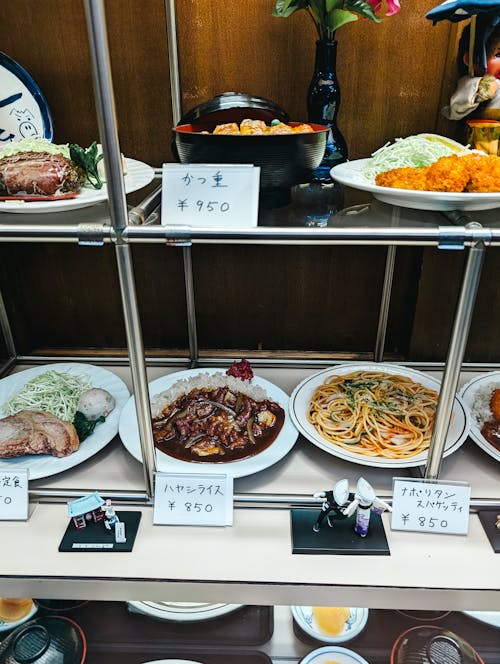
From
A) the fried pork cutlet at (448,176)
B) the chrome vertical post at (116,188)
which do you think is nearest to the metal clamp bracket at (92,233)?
the chrome vertical post at (116,188)

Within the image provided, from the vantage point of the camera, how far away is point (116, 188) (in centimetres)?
84

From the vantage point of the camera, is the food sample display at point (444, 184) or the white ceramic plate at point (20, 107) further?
the white ceramic plate at point (20, 107)

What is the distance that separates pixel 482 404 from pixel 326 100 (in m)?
0.87

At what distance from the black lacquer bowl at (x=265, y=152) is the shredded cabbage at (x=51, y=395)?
766 mm

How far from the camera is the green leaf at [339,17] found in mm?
1055

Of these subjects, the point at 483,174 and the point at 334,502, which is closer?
the point at 483,174

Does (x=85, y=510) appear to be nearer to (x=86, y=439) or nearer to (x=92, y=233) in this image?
(x=86, y=439)

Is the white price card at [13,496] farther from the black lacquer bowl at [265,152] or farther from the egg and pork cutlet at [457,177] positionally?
the egg and pork cutlet at [457,177]

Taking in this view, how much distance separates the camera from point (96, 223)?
87 cm

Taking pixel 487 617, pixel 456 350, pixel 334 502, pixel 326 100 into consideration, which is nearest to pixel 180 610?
pixel 334 502

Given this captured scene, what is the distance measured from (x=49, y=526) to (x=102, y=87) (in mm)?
896

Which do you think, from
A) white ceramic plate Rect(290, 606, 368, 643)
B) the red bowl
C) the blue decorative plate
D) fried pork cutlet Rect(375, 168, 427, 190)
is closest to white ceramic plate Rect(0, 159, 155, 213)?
the blue decorative plate

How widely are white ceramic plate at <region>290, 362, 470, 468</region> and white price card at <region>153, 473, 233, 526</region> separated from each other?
0.88ft

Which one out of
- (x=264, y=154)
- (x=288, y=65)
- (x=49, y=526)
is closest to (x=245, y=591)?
(x=49, y=526)
